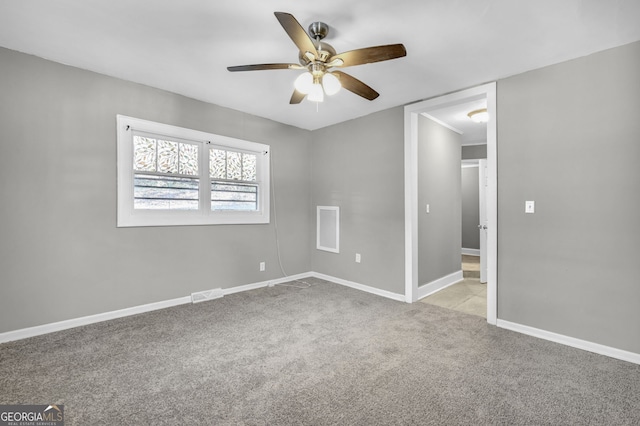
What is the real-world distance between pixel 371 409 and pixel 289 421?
18.6 inches

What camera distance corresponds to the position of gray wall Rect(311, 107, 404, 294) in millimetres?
3715

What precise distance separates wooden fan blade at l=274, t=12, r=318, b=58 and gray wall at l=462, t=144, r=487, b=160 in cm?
516

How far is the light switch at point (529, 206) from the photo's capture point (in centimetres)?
267

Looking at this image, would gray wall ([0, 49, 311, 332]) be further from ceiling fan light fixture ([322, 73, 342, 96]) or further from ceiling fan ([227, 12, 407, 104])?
ceiling fan light fixture ([322, 73, 342, 96])

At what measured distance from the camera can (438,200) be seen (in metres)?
4.14

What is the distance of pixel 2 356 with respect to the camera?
2.17 metres

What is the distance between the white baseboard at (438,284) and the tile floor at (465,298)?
5 cm

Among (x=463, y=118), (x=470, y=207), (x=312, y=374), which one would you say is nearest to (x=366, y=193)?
(x=463, y=118)

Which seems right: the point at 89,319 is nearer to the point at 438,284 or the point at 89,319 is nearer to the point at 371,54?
the point at 371,54

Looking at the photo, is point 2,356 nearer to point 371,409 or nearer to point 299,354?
point 299,354

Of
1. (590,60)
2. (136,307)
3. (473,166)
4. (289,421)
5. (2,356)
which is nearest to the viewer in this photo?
(289,421)

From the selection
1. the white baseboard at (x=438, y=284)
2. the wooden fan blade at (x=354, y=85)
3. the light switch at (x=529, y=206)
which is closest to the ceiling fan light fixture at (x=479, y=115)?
the light switch at (x=529, y=206)

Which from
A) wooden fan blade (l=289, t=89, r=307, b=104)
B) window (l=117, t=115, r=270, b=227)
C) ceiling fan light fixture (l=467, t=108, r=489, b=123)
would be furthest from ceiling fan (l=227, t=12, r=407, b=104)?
ceiling fan light fixture (l=467, t=108, r=489, b=123)

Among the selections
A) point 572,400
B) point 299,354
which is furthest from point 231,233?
point 572,400
